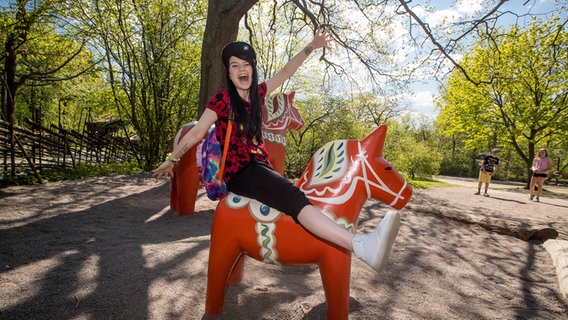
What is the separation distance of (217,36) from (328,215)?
5300 mm

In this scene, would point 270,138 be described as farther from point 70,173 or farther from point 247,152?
point 70,173

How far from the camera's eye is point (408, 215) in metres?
6.78

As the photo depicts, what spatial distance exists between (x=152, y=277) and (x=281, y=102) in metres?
3.14

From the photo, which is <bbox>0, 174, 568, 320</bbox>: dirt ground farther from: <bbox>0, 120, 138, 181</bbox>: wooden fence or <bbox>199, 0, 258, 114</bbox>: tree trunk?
<bbox>199, 0, 258, 114</bbox>: tree trunk

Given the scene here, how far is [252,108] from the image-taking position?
2.14 meters

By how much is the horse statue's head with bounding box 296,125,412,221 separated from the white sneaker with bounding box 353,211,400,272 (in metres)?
0.39

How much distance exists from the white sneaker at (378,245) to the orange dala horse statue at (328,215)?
34 centimetres

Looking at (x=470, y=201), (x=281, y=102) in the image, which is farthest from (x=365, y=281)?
(x=470, y=201)

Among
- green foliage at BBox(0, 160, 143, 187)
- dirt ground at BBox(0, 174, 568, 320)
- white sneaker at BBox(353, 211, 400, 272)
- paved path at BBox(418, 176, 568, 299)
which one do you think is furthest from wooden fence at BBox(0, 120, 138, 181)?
paved path at BBox(418, 176, 568, 299)

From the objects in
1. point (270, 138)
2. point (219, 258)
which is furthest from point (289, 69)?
point (270, 138)

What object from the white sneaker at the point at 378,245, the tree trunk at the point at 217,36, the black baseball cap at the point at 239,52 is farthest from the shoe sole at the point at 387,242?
the tree trunk at the point at 217,36

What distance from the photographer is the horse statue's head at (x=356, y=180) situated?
2.02m

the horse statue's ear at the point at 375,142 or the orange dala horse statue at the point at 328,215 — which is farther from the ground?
the horse statue's ear at the point at 375,142

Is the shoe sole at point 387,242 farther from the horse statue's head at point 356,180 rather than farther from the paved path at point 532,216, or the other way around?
the paved path at point 532,216
